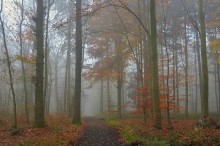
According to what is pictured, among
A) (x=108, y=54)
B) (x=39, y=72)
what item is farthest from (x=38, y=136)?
(x=108, y=54)

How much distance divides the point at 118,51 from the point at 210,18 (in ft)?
40.7

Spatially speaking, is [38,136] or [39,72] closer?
[38,136]

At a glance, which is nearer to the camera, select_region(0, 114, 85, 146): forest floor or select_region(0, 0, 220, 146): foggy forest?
select_region(0, 114, 85, 146): forest floor

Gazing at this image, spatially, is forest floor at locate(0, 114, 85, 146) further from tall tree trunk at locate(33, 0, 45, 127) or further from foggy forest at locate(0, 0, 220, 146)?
tall tree trunk at locate(33, 0, 45, 127)

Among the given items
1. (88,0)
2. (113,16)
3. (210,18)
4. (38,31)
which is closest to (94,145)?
(38,31)

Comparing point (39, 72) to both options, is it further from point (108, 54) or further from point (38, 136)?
point (108, 54)

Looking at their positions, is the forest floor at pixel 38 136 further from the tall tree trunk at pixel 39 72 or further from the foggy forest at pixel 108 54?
the tall tree trunk at pixel 39 72

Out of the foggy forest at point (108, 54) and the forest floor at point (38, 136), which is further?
the foggy forest at point (108, 54)

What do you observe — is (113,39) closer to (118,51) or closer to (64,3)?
(118,51)

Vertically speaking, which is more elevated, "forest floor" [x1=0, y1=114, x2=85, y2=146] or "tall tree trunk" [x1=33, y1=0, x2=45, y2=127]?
"tall tree trunk" [x1=33, y1=0, x2=45, y2=127]

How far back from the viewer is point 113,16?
28.5 m

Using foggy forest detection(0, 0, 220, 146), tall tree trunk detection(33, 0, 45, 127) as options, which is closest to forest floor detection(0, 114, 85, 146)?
foggy forest detection(0, 0, 220, 146)

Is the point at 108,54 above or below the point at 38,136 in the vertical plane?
above

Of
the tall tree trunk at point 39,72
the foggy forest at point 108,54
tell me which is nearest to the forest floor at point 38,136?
the foggy forest at point 108,54
